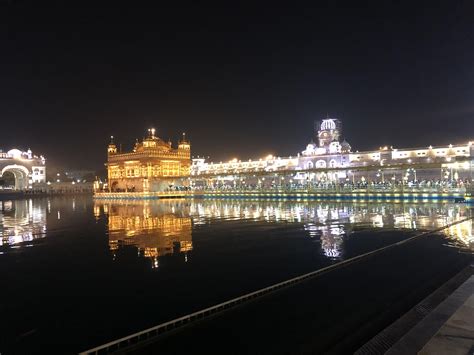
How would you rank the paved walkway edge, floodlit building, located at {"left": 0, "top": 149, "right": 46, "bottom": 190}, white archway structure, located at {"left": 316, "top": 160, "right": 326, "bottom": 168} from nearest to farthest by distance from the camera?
the paved walkway edge
floodlit building, located at {"left": 0, "top": 149, "right": 46, "bottom": 190}
white archway structure, located at {"left": 316, "top": 160, "right": 326, "bottom": 168}

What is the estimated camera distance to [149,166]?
7181cm

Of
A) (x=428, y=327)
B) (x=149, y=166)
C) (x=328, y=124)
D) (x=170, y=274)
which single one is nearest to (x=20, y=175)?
(x=149, y=166)

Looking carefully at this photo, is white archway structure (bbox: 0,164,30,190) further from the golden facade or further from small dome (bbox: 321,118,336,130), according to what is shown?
small dome (bbox: 321,118,336,130)

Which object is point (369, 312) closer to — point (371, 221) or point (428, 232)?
point (428, 232)

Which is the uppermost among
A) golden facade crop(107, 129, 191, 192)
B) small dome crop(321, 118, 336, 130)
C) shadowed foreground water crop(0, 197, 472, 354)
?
small dome crop(321, 118, 336, 130)

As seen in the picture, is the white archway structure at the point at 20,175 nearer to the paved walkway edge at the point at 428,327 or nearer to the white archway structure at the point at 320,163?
the white archway structure at the point at 320,163

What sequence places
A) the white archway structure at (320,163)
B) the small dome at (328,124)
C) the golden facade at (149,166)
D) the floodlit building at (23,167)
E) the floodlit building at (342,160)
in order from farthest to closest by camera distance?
the small dome at (328,124) → the white archway structure at (320,163) → the floodlit building at (23,167) → the floodlit building at (342,160) → the golden facade at (149,166)

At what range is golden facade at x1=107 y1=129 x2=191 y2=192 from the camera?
236 ft

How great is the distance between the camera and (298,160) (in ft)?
378

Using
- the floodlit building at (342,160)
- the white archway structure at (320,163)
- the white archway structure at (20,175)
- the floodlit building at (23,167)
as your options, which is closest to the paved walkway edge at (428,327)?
the floodlit building at (342,160)

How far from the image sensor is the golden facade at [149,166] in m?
71.9

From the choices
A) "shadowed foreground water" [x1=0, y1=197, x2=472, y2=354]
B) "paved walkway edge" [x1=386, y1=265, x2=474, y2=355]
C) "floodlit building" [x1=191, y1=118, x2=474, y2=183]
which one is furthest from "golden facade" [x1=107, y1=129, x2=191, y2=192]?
"paved walkway edge" [x1=386, y1=265, x2=474, y2=355]

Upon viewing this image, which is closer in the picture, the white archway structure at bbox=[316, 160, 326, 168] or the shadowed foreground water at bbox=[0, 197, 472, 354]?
the shadowed foreground water at bbox=[0, 197, 472, 354]

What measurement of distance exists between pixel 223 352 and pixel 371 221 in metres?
A: 17.9
